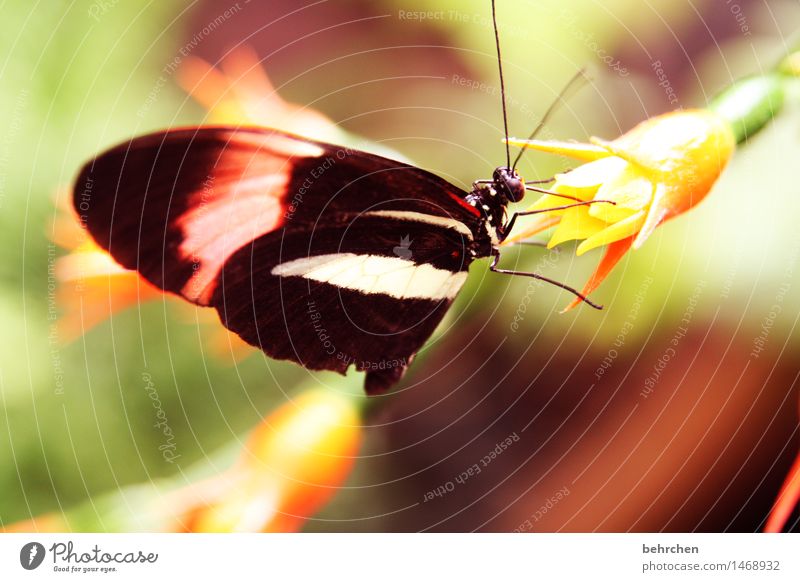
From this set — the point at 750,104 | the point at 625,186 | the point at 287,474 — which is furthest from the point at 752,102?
the point at 287,474

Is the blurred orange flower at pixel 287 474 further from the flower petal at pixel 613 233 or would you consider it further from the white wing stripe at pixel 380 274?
the flower petal at pixel 613 233

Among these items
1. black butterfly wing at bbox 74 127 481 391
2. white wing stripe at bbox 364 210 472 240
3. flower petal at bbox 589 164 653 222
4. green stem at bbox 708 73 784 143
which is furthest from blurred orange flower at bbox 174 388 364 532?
green stem at bbox 708 73 784 143

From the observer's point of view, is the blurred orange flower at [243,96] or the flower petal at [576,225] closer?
the flower petal at [576,225]

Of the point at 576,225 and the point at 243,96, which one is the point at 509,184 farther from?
the point at 243,96

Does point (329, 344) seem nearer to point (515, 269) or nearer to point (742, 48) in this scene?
point (515, 269)

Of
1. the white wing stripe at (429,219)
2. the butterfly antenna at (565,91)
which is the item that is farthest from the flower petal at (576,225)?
the butterfly antenna at (565,91)

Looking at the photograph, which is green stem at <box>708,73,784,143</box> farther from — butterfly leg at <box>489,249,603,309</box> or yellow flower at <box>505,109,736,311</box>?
butterfly leg at <box>489,249,603,309</box>

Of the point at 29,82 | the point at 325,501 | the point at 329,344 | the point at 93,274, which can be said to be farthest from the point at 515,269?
the point at 29,82
